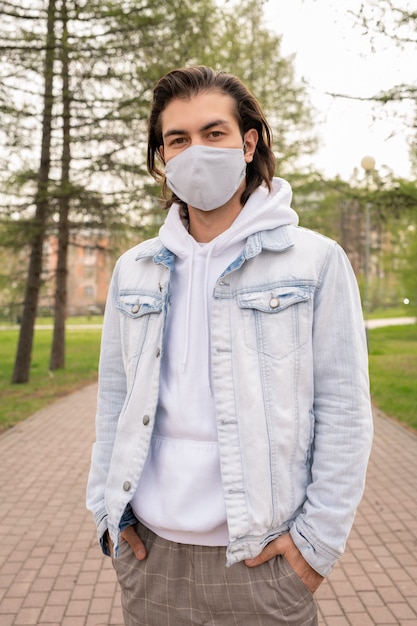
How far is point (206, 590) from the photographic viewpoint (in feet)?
5.99

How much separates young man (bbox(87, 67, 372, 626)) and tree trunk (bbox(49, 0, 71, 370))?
37.1 ft

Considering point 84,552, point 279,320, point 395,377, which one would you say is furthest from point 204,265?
point 395,377

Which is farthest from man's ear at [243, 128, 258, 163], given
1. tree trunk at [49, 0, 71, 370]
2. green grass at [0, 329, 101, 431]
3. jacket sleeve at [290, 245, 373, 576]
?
tree trunk at [49, 0, 71, 370]

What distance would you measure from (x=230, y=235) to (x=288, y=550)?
86cm

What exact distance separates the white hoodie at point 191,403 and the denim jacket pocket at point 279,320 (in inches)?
5.4

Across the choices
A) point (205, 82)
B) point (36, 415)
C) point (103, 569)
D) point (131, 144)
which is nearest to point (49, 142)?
point (131, 144)

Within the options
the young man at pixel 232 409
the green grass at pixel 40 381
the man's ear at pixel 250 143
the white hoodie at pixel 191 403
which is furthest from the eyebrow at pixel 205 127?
the green grass at pixel 40 381

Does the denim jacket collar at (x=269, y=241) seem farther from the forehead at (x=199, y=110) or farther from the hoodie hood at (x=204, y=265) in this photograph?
the forehead at (x=199, y=110)

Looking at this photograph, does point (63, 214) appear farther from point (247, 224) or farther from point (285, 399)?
point (285, 399)

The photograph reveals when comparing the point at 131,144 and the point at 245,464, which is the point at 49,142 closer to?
the point at 131,144

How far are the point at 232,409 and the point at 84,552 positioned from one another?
11.7ft

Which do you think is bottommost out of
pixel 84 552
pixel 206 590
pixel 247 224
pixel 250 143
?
pixel 84 552

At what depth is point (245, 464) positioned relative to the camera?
1.78m

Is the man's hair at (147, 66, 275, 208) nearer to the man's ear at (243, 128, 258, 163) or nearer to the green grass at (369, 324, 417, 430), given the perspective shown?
the man's ear at (243, 128, 258, 163)
